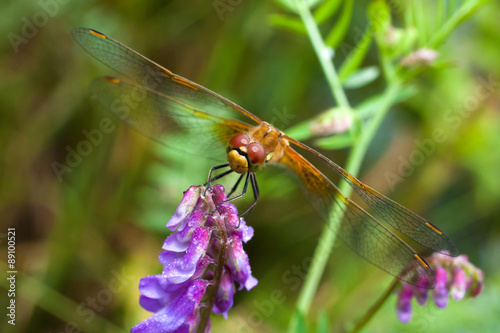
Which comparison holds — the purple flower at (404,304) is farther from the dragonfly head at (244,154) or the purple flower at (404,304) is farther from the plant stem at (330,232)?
the dragonfly head at (244,154)

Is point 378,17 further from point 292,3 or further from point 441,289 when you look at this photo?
point 441,289

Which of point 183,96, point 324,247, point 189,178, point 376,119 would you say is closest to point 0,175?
point 189,178

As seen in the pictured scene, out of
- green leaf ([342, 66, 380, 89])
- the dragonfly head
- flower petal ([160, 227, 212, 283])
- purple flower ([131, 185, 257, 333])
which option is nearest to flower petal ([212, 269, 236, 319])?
purple flower ([131, 185, 257, 333])

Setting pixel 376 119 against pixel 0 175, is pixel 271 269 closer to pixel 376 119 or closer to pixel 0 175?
pixel 376 119

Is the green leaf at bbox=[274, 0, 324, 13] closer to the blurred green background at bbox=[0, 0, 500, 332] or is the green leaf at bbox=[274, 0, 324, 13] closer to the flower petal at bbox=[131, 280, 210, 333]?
the blurred green background at bbox=[0, 0, 500, 332]

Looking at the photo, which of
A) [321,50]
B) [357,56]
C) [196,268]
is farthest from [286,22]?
[196,268]

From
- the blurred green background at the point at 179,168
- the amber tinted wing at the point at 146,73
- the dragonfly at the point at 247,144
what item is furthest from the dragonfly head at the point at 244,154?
the blurred green background at the point at 179,168
